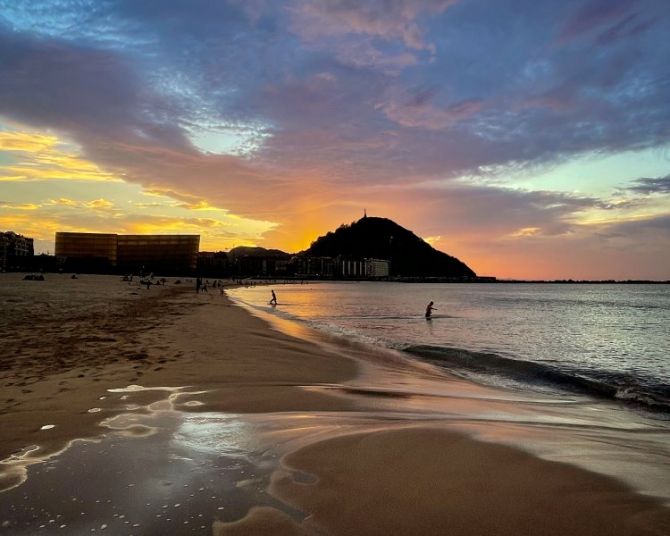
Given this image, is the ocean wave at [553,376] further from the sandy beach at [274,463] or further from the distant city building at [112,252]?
the distant city building at [112,252]

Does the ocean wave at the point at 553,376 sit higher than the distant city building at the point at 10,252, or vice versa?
the distant city building at the point at 10,252

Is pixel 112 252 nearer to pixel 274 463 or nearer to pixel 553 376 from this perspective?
pixel 553 376

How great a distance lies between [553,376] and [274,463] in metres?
10.8

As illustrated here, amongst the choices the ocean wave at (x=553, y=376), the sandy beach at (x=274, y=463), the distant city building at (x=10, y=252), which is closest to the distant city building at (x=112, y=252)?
the distant city building at (x=10, y=252)

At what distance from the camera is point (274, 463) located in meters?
4.26

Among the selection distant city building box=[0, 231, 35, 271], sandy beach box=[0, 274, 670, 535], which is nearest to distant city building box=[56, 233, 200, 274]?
distant city building box=[0, 231, 35, 271]

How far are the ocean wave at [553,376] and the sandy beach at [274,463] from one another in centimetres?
371

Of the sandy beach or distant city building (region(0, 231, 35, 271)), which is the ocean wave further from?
distant city building (region(0, 231, 35, 271))

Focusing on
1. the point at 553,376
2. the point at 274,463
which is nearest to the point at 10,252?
the point at 553,376

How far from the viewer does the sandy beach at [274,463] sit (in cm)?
319

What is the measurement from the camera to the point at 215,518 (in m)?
3.11

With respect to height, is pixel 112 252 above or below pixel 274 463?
above

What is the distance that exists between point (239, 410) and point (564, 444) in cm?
442

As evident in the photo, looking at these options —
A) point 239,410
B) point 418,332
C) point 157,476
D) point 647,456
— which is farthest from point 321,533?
point 418,332
